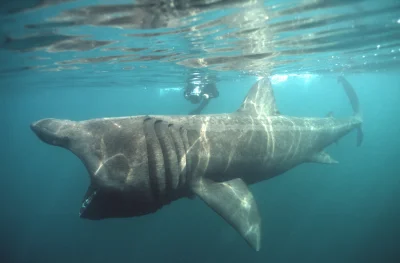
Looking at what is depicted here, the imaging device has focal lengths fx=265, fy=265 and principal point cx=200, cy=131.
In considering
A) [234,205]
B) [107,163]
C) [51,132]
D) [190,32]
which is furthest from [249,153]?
[190,32]

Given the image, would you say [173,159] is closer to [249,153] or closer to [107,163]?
[107,163]

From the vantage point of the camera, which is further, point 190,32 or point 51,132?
point 190,32

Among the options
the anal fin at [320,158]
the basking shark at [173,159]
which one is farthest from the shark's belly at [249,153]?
the anal fin at [320,158]

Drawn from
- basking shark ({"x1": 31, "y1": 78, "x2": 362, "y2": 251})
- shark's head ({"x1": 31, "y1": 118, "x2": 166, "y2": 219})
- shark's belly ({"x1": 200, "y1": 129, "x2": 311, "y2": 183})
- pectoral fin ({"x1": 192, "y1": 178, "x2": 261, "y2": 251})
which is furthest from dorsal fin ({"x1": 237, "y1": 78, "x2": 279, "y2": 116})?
shark's head ({"x1": 31, "y1": 118, "x2": 166, "y2": 219})

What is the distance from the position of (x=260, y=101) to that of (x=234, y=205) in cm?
417

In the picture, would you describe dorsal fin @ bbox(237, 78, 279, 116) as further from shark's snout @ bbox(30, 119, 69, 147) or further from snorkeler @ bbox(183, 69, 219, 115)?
snorkeler @ bbox(183, 69, 219, 115)

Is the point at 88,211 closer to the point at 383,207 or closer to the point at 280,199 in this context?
the point at 280,199

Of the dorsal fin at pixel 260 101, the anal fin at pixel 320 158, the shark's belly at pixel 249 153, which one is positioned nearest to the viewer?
the shark's belly at pixel 249 153

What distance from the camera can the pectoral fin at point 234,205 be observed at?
5426 millimetres

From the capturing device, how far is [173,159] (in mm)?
5266

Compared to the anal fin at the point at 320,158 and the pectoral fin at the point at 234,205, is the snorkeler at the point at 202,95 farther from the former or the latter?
the pectoral fin at the point at 234,205

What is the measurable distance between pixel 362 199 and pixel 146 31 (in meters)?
32.8

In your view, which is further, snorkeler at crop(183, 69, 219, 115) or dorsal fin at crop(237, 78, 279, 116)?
snorkeler at crop(183, 69, 219, 115)

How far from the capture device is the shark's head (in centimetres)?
466
